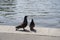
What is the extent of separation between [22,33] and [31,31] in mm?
411

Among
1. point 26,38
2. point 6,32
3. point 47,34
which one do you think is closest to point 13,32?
point 6,32

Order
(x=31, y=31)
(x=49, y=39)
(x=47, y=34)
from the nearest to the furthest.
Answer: (x=49, y=39) < (x=47, y=34) < (x=31, y=31)

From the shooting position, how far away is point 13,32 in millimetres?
6555

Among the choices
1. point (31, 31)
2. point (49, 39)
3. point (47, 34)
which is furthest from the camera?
point (31, 31)

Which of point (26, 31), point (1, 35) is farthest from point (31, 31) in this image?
point (1, 35)

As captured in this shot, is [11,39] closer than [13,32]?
Yes

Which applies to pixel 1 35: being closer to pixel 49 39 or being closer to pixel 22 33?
pixel 22 33

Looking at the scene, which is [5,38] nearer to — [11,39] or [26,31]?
[11,39]

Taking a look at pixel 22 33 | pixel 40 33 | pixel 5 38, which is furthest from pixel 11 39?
pixel 40 33

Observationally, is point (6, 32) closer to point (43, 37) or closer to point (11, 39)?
point (11, 39)

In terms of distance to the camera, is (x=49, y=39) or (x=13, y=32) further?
(x=13, y=32)

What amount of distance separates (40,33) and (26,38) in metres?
0.65

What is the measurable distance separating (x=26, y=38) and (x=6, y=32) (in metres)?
0.83

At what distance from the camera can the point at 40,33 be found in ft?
21.3
